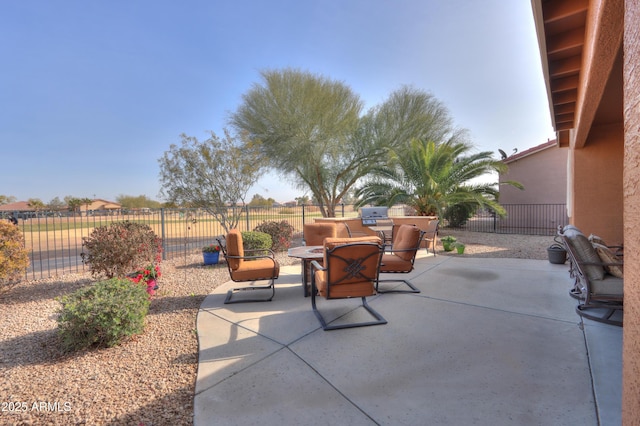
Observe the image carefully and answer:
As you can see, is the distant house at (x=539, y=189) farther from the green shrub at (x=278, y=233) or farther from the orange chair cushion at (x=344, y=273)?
the orange chair cushion at (x=344, y=273)

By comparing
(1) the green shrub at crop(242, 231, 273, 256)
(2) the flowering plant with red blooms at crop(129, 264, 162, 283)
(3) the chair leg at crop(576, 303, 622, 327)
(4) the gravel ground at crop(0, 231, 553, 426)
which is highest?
(1) the green shrub at crop(242, 231, 273, 256)

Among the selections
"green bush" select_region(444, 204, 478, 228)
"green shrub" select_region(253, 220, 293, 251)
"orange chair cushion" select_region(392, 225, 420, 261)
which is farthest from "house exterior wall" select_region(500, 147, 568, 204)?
"orange chair cushion" select_region(392, 225, 420, 261)

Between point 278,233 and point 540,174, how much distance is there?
13.4 metres

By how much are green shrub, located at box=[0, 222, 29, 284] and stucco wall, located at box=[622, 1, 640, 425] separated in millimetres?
7218

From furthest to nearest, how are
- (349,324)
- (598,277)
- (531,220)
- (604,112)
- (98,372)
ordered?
(531,220) < (604,112) < (349,324) < (598,277) < (98,372)

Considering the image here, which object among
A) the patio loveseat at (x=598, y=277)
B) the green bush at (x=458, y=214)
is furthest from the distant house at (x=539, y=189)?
the patio loveseat at (x=598, y=277)

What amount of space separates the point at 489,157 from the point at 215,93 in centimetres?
1252

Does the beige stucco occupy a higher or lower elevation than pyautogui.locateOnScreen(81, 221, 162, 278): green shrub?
higher

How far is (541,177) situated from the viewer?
14328 millimetres

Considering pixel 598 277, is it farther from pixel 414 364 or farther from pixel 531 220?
pixel 531 220

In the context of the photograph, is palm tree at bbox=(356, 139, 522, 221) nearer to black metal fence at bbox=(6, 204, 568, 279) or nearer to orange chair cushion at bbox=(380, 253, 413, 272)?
black metal fence at bbox=(6, 204, 568, 279)

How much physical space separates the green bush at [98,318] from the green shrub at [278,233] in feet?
20.4

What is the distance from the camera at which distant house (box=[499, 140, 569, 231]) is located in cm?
1377

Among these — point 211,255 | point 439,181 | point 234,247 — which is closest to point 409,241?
point 234,247
